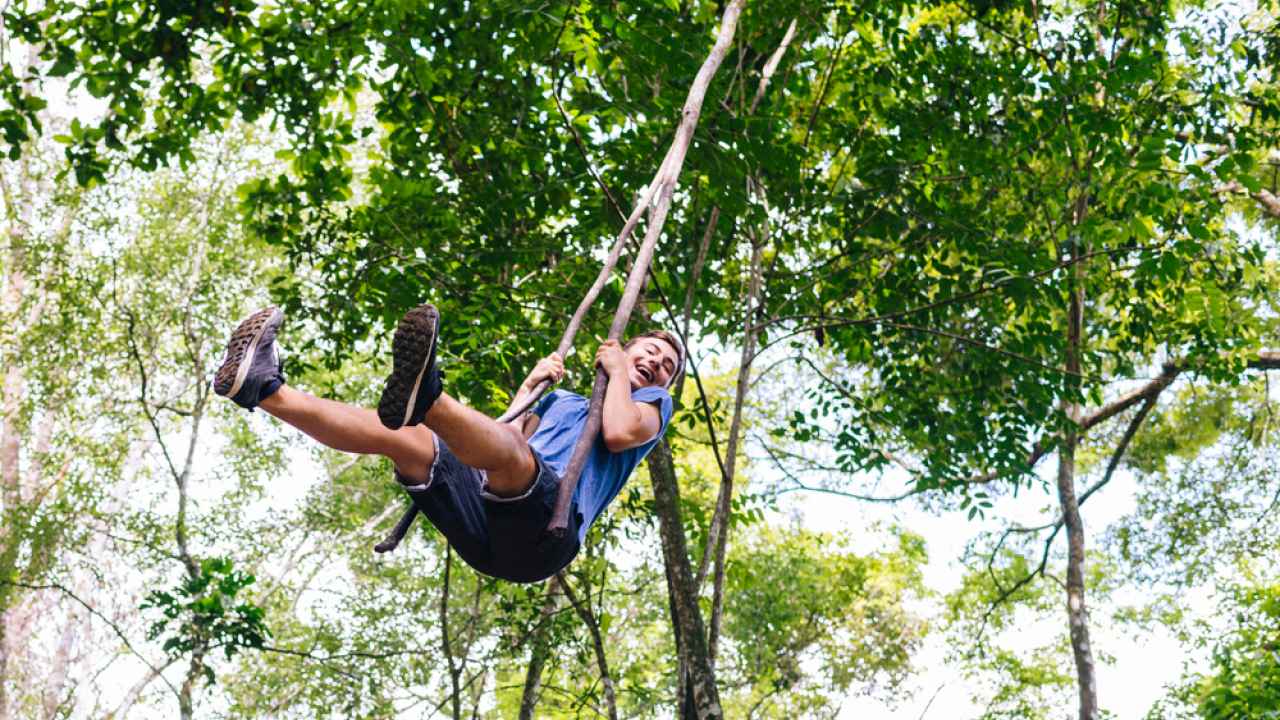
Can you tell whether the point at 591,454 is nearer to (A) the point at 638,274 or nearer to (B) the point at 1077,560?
(A) the point at 638,274

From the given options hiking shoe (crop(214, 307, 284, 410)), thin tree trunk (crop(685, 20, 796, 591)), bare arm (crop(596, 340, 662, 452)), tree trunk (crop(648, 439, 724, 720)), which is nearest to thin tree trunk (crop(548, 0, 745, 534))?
bare arm (crop(596, 340, 662, 452))

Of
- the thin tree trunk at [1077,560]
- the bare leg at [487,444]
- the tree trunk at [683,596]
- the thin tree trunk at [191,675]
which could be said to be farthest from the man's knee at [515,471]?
the thin tree trunk at [1077,560]

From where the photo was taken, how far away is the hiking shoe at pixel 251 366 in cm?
206

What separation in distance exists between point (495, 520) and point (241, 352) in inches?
26.8

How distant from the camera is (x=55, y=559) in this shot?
395 inches

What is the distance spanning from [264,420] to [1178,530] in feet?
33.4

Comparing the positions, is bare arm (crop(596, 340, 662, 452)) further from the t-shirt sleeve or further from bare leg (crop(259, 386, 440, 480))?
bare leg (crop(259, 386, 440, 480))

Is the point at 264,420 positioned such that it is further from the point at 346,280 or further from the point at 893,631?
the point at 893,631

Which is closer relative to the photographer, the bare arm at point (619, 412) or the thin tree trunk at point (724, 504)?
the bare arm at point (619, 412)

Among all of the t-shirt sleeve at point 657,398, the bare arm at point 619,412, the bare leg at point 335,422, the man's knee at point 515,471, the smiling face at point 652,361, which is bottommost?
the bare leg at point 335,422

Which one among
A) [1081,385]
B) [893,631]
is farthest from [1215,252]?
[893,631]

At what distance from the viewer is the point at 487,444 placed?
221 cm

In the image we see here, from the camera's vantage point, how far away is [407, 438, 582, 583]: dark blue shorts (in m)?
2.35

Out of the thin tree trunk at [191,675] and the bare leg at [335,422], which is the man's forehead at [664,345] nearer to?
the bare leg at [335,422]
